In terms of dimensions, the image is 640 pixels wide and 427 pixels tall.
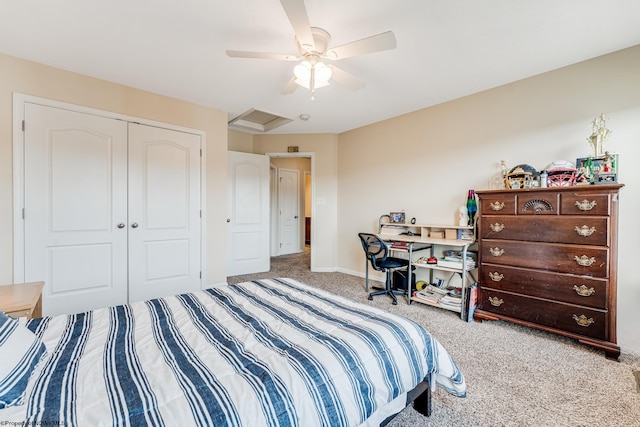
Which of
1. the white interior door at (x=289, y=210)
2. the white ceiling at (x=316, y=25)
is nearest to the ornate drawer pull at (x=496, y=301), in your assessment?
the white ceiling at (x=316, y=25)

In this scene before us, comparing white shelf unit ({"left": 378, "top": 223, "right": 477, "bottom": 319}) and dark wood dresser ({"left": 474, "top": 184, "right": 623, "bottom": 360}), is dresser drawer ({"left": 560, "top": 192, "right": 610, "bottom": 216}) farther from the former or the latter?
white shelf unit ({"left": 378, "top": 223, "right": 477, "bottom": 319})

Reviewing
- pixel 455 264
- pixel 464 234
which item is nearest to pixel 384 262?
pixel 455 264

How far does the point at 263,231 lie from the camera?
4.82 meters

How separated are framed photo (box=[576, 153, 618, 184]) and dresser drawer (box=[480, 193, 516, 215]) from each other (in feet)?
1.71

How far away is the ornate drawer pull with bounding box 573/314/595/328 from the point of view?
6.98ft

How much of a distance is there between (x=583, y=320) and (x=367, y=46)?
2.63 meters

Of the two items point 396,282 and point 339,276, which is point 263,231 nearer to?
point 339,276

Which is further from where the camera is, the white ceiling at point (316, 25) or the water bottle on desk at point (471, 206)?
the water bottle on desk at point (471, 206)

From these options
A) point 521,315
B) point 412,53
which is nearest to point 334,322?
point 521,315

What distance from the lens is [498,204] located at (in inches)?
103

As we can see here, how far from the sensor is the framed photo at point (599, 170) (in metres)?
2.14

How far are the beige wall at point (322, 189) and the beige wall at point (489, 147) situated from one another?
0.44 feet

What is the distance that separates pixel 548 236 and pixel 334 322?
2.13 m

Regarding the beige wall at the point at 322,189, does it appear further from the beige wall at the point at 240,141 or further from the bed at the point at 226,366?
the bed at the point at 226,366
